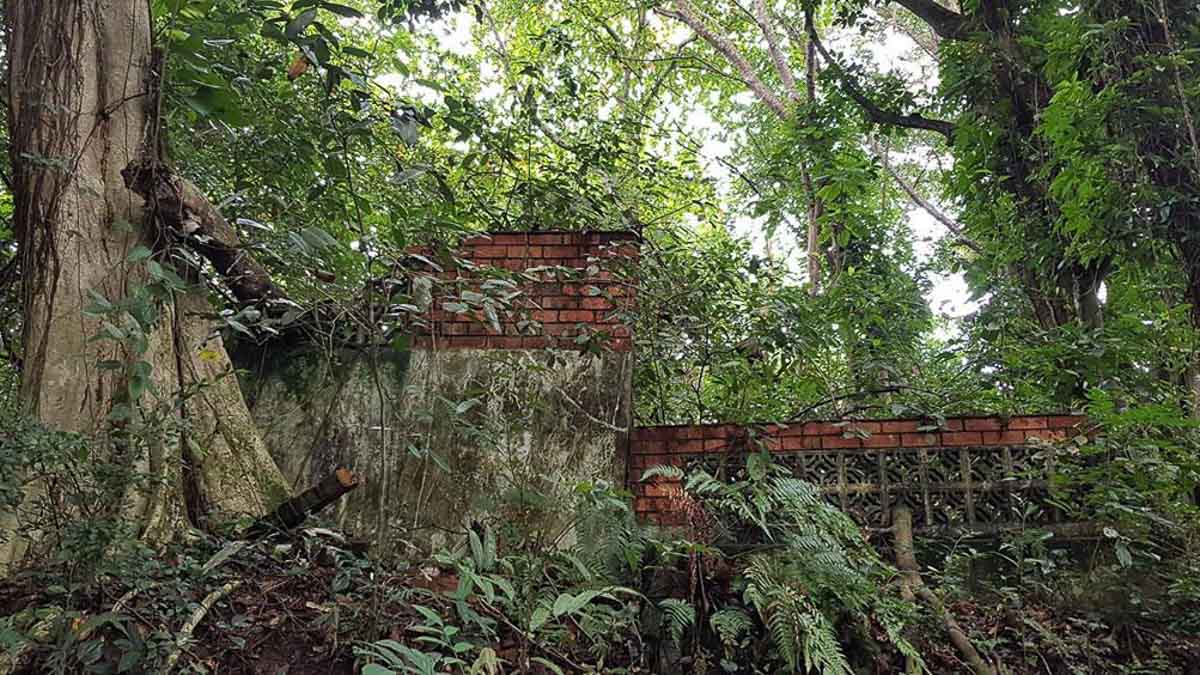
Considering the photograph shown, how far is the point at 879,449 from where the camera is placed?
4504mm

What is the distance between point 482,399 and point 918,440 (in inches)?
90.3

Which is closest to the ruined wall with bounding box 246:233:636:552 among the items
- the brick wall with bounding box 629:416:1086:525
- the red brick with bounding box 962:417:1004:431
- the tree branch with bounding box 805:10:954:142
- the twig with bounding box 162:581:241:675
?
the brick wall with bounding box 629:416:1086:525

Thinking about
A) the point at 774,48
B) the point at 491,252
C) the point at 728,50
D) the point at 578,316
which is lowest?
the point at 578,316

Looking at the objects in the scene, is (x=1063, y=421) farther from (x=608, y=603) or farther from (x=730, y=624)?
(x=608, y=603)

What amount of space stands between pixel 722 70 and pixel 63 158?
11.0 m

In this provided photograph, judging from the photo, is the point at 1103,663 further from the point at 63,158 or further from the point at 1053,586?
the point at 63,158

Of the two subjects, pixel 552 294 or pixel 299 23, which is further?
pixel 552 294

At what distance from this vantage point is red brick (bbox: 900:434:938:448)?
4.48 meters

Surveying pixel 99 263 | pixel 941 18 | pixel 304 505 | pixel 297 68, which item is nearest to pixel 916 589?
pixel 304 505

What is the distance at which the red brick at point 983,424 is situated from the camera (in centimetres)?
446

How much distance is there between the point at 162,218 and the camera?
398 cm

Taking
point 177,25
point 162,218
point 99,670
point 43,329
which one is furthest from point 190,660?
point 177,25

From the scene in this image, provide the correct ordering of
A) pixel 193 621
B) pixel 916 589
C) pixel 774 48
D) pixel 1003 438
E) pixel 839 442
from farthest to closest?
pixel 774 48, pixel 839 442, pixel 1003 438, pixel 916 589, pixel 193 621

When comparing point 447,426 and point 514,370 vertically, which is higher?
point 514,370
